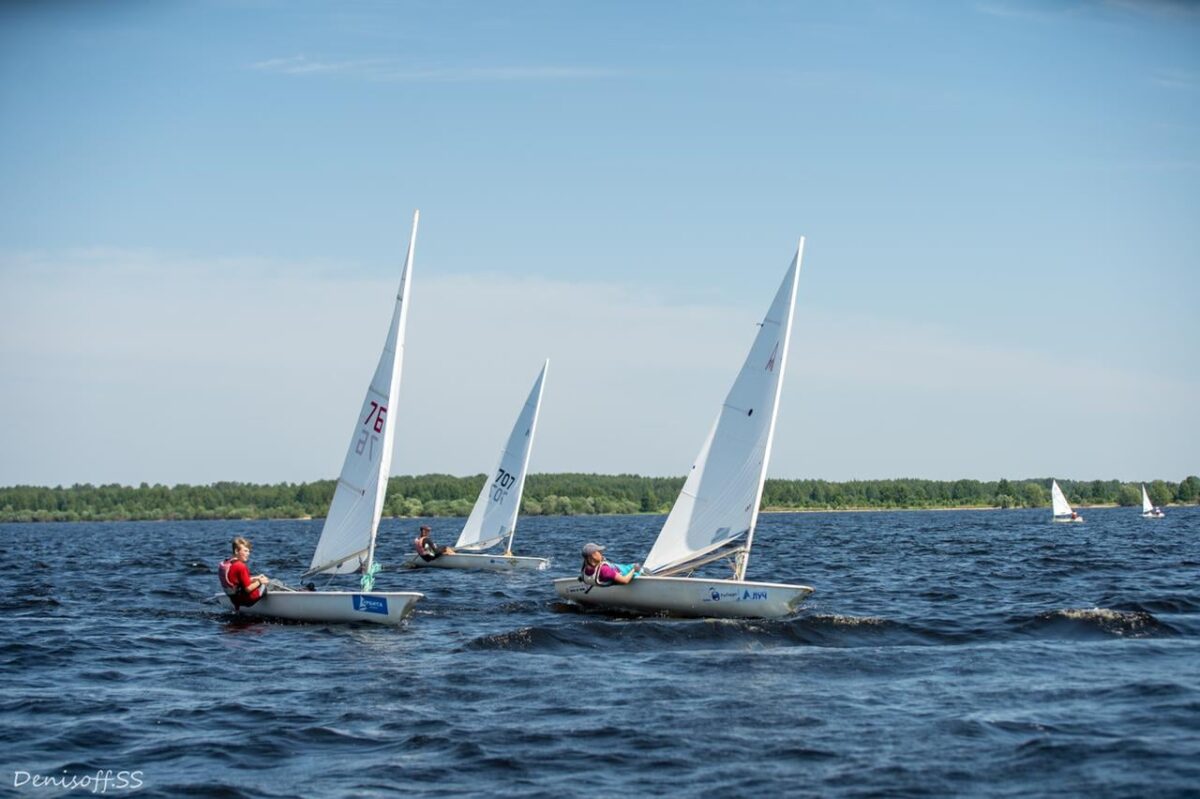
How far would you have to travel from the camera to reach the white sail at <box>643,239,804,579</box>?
85.7ft

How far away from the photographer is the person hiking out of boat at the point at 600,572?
2586 cm

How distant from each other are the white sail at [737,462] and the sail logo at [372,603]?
5950mm

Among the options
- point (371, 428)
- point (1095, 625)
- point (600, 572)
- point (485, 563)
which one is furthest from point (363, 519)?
point (485, 563)

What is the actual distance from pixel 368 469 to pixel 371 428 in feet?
2.97

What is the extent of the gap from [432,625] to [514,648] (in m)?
3.99

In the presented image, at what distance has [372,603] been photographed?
24609 mm

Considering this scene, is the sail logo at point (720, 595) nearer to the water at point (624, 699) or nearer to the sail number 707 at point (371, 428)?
the water at point (624, 699)

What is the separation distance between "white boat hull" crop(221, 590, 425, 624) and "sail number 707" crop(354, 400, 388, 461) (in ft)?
10.8

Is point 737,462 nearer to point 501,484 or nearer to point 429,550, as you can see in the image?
point 429,550

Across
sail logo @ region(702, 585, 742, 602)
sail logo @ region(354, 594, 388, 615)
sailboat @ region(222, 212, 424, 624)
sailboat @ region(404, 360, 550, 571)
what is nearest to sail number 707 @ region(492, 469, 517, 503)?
sailboat @ region(404, 360, 550, 571)

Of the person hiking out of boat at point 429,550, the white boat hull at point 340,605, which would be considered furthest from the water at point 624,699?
the person hiking out of boat at point 429,550

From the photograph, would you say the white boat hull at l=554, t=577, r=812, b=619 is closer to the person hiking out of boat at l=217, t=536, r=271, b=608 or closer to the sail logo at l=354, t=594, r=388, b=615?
the sail logo at l=354, t=594, r=388, b=615

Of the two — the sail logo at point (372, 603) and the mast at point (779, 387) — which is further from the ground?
the mast at point (779, 387)

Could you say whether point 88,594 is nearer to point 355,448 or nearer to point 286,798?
point 355,448
